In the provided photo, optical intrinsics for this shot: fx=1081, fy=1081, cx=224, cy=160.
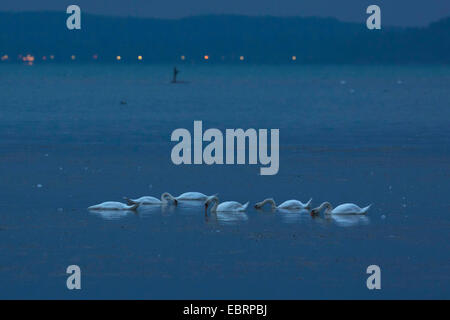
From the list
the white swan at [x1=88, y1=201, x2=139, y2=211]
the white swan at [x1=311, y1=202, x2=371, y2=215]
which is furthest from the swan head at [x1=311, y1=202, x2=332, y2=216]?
the white swan at [x1=88, y1=201, x2=139, y2=211]

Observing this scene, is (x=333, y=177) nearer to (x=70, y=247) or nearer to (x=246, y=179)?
(x=246, y=179)

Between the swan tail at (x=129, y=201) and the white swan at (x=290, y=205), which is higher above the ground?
the swan tail at (x=129, y=201)

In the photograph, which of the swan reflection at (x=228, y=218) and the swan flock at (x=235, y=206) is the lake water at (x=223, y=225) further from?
the swan flock at (x=235, y=206)

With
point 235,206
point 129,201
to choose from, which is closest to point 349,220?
point 235,206

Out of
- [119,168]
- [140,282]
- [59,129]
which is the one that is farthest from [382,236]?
[59,129]

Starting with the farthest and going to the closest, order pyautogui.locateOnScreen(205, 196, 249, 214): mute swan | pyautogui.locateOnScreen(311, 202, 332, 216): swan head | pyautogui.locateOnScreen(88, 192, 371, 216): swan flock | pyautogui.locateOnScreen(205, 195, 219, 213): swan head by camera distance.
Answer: pyautogui.locateOnScreen(205, 196, 249, 214): mute swan, pyautogui.locateOnScreen(205, 195, 219, 213): swan head, pyautogui.locateOnScreen(88, 192, 371, 216): swan flock, pyautogui.locateOnScreen(311, 202, 332, 216): swan head

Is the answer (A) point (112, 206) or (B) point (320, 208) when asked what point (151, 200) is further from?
(B) point (320, 208)

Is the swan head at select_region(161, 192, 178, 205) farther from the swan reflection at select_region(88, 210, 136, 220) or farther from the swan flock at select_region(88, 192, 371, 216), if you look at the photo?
the swan reflection at select_region(88, 210, 136, 220)

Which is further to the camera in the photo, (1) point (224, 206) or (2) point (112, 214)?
(1) point (224, 206)

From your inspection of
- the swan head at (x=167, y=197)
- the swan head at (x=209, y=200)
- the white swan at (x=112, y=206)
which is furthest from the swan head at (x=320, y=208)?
the white swan at (x=112, y=206)

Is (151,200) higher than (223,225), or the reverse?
(151,200)

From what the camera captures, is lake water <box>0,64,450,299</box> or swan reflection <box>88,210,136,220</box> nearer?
lake water <box>0,64,450,299</box>

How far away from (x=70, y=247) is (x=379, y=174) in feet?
44.8

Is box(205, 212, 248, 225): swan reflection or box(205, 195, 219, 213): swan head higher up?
box(205, 195, 219, 213): swan head
